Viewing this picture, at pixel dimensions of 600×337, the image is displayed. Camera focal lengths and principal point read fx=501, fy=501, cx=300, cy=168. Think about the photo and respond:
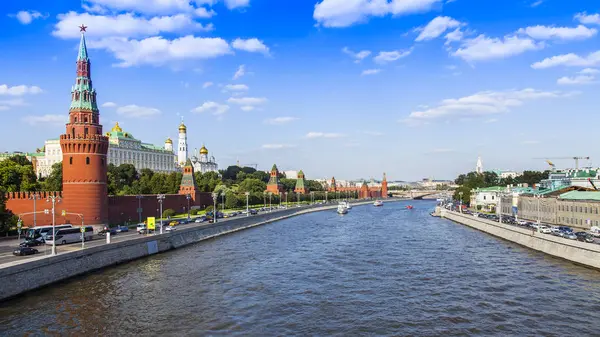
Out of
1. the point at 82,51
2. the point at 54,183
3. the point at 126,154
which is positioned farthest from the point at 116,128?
the point at 82,51

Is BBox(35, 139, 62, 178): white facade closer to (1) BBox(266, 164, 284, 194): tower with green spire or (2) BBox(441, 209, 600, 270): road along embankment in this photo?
(1) BBox(266, 164, 284, 194): tower with green spire

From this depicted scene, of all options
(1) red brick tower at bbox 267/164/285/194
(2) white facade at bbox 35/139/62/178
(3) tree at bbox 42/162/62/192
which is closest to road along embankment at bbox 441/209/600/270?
(3) tree at bbox 42/162/62/192

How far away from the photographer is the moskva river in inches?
940

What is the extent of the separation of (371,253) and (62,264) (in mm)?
26540

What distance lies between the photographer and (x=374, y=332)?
2319 cm

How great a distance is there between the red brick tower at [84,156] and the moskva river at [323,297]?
14558 millimetres

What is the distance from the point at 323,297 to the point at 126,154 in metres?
136

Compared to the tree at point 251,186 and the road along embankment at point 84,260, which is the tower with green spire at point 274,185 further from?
the road along embankment at point 84,260

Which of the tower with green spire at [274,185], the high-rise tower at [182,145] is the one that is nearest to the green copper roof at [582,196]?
the tower with green spire at [274,185]

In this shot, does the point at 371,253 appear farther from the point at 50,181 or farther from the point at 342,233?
the point at 50,181

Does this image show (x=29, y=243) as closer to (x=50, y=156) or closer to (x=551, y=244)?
(x=551, y=244)

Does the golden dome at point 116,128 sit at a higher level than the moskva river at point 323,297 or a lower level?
higher

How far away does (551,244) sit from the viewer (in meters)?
44.3

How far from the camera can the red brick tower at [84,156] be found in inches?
2142
